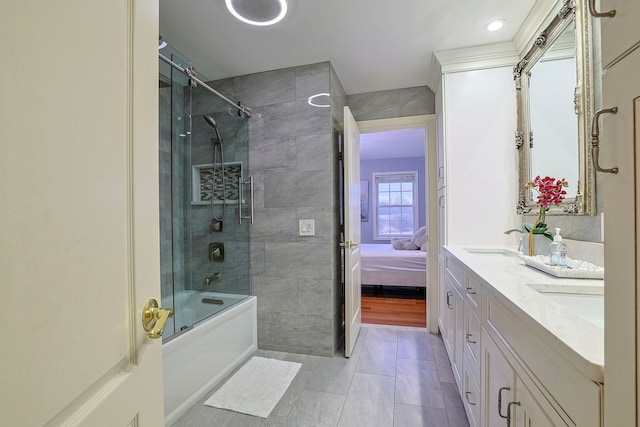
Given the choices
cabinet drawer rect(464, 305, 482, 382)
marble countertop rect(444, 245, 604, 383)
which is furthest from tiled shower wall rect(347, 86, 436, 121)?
cabinet drawer rect(464, 305, 482, 382)

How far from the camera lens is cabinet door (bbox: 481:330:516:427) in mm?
938

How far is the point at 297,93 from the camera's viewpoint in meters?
2.46

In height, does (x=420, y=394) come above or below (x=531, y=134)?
below

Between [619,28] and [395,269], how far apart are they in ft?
12.5

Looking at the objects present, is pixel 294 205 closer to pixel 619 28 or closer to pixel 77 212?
pixel 77 212

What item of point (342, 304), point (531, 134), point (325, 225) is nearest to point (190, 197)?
point (325, 225)

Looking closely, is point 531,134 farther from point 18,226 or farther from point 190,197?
point 190,197

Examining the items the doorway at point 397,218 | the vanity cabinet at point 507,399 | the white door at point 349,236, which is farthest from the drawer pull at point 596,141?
the doorway at point 397,218

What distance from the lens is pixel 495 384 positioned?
1.07 m

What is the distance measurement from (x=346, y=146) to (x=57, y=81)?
6.83ft

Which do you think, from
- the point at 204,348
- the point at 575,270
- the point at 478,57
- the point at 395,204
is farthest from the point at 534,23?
the point at 395,204

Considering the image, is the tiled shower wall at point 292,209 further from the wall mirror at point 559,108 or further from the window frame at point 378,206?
the window frame at point 378,206

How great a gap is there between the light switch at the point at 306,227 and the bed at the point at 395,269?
6.59ft

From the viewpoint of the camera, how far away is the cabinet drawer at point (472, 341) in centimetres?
132
